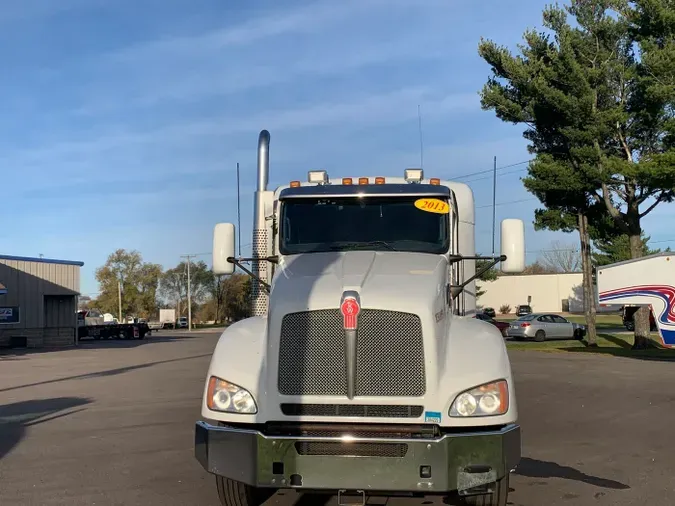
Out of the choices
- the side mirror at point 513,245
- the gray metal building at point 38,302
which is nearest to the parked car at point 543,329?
the gray metal building at point 38,302

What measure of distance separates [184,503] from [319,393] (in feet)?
7.56

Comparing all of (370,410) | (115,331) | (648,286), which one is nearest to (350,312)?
(370,410)

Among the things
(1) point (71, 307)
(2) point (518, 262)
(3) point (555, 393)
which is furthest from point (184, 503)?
(1) point (71, 307)

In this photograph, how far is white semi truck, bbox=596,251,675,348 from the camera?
21.8 metres

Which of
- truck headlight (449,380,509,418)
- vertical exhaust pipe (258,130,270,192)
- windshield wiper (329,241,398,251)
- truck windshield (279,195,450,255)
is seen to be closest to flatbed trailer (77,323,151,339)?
vertical exhaust pipe (258,130,270,192)

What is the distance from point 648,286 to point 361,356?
65.8ft

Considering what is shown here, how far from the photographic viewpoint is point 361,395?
5172 mm

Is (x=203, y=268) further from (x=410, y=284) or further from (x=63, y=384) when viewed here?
(x=410, y=284)

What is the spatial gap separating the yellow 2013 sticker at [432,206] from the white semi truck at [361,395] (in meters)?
0.94

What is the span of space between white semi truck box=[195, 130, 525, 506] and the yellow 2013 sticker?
37.2 inches

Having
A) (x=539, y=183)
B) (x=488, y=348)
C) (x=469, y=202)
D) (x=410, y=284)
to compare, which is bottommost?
(x=488, y=348)

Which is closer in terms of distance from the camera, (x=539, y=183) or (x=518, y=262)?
(x=518, y=262)

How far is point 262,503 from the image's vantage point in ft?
21.5

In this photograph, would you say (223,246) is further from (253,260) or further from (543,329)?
(543,329)
